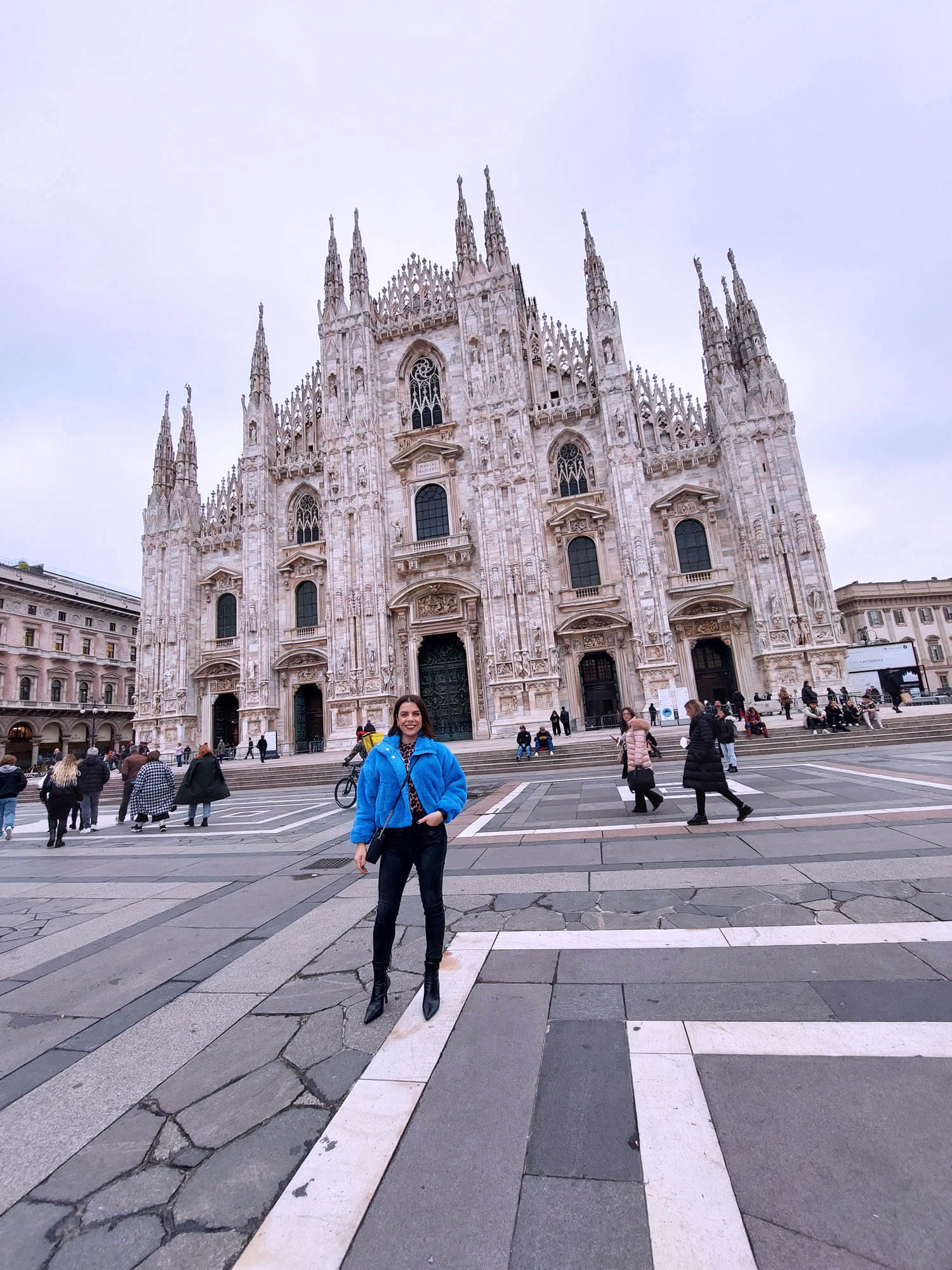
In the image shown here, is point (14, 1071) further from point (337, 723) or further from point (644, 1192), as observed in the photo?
point (337, 723)

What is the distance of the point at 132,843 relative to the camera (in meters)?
8.95

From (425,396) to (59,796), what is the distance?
2556 cm

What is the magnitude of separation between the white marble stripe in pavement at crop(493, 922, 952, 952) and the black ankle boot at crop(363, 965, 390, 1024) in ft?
2.84

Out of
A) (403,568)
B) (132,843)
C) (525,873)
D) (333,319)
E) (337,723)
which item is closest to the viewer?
(525,873)

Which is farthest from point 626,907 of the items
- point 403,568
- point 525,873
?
point 403,568

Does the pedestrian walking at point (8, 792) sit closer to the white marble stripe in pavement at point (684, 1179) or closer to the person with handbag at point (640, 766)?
the person with handbag at point (640, 766)

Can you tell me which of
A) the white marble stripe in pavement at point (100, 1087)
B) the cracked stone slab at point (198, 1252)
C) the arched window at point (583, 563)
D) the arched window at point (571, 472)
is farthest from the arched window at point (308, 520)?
the cracked stone slab at point (198, 1252)

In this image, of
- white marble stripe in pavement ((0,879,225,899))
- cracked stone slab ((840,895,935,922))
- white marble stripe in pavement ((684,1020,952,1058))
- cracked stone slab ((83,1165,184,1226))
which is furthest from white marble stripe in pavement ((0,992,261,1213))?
cracked stone slab ((840,895,935,922))

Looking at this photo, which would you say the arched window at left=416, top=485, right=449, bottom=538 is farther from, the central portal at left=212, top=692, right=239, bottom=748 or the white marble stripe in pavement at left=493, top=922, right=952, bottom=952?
the white marble stripe in pavement at left=493, top=922, right=952, bottom=952

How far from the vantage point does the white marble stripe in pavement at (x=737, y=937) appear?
3.19m

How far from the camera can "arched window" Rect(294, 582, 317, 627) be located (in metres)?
28.8

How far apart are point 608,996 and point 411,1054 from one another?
1006 mm

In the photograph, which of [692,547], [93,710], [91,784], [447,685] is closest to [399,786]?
[91,784]

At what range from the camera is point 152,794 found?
1046 centimetres
